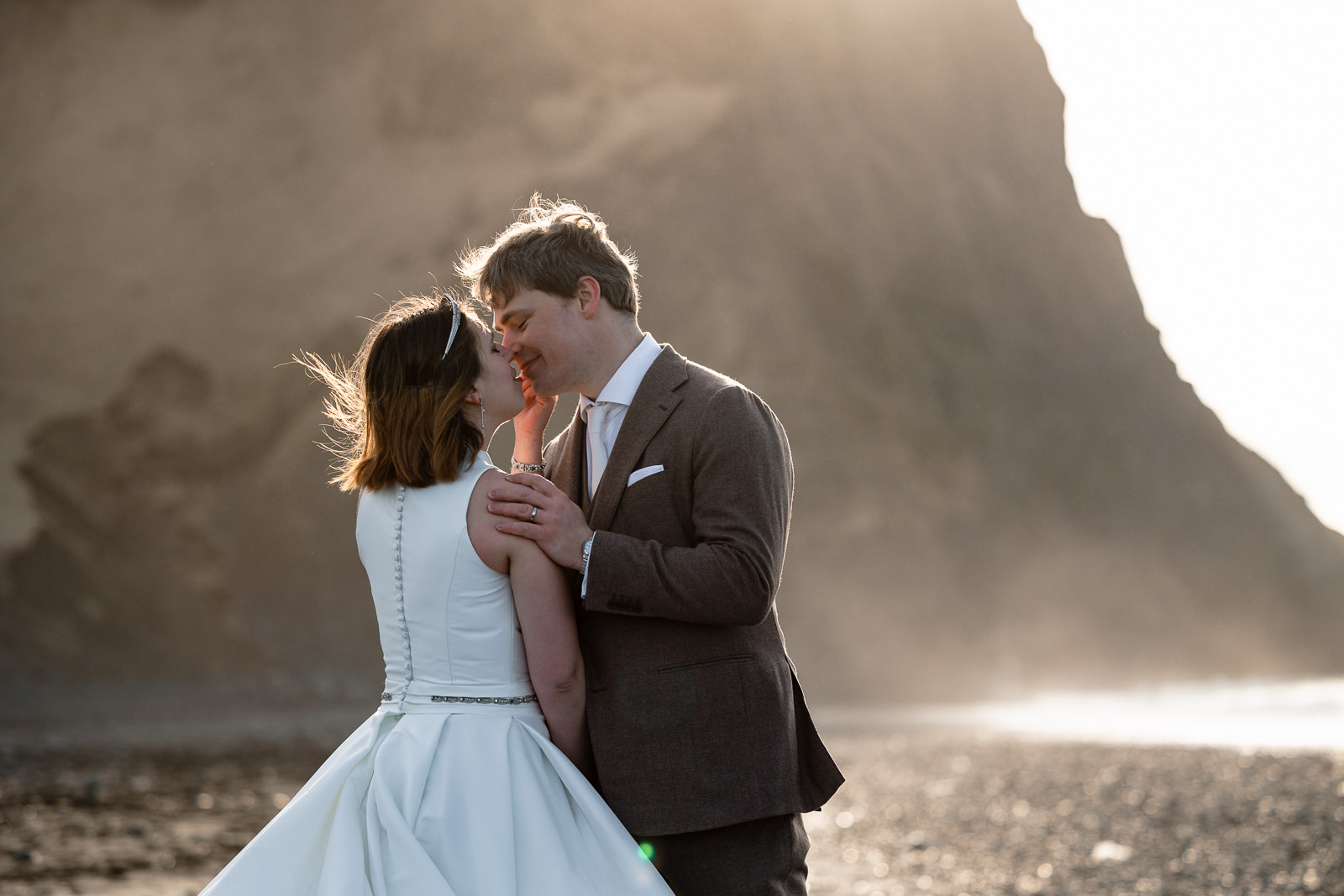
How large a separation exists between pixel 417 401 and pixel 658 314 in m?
26.2

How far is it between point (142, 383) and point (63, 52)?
7.98 m

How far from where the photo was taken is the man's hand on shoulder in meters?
2.58

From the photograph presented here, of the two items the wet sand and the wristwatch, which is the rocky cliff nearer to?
the wet sand

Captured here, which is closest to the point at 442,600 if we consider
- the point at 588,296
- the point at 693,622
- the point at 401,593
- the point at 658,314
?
the point at 401,593

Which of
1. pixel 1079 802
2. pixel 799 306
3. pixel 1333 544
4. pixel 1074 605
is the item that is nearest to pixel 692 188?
pixel 799 306

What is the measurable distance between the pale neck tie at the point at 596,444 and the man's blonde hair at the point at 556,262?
260 millimetres

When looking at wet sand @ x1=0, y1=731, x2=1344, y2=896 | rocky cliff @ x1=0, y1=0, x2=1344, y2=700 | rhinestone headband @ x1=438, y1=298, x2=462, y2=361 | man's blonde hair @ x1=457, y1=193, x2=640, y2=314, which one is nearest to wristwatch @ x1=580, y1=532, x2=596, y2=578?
rhinestone headband @ x1=438, y1=298, x2=462, y2=361

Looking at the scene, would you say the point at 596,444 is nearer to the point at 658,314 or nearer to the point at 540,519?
the point at 540,519

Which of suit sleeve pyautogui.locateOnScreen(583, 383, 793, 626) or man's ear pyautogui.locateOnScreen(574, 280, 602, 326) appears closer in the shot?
suit sleeve pyautogui.locateOnScreen(583, 383, 793, 626)

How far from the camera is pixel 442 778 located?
2.46 metres

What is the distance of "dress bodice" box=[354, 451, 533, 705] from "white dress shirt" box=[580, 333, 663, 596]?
385 millimetres

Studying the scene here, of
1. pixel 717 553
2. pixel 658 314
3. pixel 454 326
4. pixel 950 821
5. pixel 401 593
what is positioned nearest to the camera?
pixel 717 553

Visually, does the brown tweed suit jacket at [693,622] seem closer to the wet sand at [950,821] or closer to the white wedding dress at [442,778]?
the white wedding dress at [442,778]

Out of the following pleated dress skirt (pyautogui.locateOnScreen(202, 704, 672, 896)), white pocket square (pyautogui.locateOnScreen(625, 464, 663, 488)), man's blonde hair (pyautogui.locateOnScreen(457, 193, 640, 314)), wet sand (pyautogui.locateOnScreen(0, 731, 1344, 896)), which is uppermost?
man's blonde hair (pyautogui.locateOnScreen(457, 193, 640, 314))
